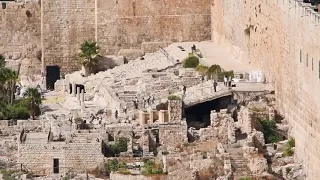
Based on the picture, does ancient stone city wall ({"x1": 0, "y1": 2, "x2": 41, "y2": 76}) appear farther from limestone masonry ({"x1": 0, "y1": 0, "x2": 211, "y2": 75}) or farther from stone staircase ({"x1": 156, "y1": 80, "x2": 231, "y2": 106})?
stone staircase ({"x1": 156, "y1": 80, "x2": 231, "y2": 106})

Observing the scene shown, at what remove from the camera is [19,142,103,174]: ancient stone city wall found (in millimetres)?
→ 49406

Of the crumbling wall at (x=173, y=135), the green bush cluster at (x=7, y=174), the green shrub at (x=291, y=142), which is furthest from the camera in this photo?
the crumbling wall at (x=173, y=135)

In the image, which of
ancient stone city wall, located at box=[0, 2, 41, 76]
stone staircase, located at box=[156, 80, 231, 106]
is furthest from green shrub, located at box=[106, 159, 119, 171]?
ancient stone city wall, located at box=[0, 2, 41, 76]

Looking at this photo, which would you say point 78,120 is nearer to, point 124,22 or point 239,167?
point 239,167

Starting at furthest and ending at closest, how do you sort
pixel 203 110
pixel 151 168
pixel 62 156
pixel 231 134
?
pixel 203 110 < pixel 231 134 < pixel 62 156 < pixel 151 168

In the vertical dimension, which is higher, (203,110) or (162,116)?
(203,110)

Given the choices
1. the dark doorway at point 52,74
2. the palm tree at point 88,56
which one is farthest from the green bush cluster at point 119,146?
the dark doorway at point 52,74

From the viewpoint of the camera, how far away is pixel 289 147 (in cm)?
4925

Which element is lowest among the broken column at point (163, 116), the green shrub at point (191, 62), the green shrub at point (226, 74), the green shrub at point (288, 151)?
the green shrub at point (288, 151)

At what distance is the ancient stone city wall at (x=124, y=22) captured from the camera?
Result: 6819cm

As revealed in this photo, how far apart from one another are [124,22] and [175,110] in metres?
16.2

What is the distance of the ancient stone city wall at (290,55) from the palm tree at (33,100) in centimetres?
736

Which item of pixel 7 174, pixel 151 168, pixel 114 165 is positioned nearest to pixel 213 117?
pixel 151 168

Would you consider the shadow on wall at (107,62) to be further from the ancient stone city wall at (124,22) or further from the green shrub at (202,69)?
the green shrub at (202,69)
